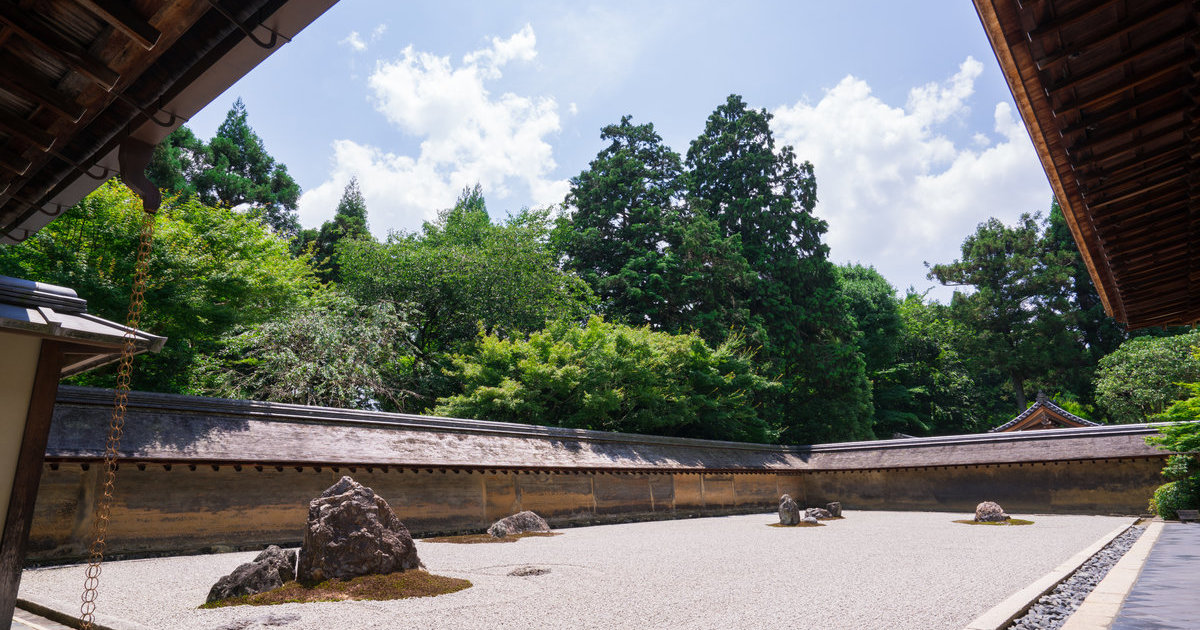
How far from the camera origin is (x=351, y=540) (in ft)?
21.4

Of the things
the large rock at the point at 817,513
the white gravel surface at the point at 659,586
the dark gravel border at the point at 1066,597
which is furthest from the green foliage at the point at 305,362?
the dark gravel border at the point at 1066,597

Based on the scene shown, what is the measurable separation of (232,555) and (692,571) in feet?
22.9

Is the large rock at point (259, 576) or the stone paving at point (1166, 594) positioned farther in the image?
the large rock at point (259, 576)

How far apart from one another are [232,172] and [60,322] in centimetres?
3634

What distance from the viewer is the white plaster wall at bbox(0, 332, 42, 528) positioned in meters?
3.98

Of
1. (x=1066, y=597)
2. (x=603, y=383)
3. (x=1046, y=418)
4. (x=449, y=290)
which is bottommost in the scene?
(x=1066, y=597)

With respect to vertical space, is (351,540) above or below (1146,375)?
below

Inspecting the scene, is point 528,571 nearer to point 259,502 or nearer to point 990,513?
point 259,502

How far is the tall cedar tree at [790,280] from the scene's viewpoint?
29984 mm

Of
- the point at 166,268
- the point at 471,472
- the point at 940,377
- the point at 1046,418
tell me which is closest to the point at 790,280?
the point at 1046,418

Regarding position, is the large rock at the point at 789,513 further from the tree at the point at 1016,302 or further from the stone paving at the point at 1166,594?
the tree at the point at 1016,302

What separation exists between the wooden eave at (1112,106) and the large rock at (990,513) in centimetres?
1209

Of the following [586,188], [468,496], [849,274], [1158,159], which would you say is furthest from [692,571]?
[849,274]

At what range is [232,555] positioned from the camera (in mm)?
9195
